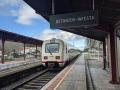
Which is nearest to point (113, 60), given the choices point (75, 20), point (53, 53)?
point (75, 20)

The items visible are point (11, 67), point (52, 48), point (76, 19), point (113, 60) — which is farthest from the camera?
point (52, 48)

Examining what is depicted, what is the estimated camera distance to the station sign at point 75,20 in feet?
31.3

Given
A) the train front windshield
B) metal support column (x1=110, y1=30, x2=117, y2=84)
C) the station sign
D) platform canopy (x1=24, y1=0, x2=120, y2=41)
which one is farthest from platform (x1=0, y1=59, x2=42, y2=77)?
the station sign

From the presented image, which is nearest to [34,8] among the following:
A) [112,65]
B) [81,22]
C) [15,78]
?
[81,22]

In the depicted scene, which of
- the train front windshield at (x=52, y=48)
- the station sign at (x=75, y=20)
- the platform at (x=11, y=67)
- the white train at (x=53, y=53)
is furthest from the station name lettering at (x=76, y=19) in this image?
the train front windshield at (x=52, y=48)

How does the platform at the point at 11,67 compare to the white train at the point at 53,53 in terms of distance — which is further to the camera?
the white train at the point at 53,53

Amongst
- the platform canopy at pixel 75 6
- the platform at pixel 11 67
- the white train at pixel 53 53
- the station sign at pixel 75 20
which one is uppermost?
the platform canopy at pixel 75 6

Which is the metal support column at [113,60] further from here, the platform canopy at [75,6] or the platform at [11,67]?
the platform at [11,67]

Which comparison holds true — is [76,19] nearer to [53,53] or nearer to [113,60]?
[113,60]

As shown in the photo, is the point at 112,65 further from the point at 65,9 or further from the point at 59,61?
the point at 59,61

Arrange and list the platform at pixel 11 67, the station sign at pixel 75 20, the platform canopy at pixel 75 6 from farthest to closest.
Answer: the platform at pixel 11 67 → the platform canopy at pixel 75 6 → the station sign at pixel 75 20

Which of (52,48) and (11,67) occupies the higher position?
(52,48)

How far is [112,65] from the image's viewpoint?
14.8 meters

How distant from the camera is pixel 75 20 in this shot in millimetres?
9883
